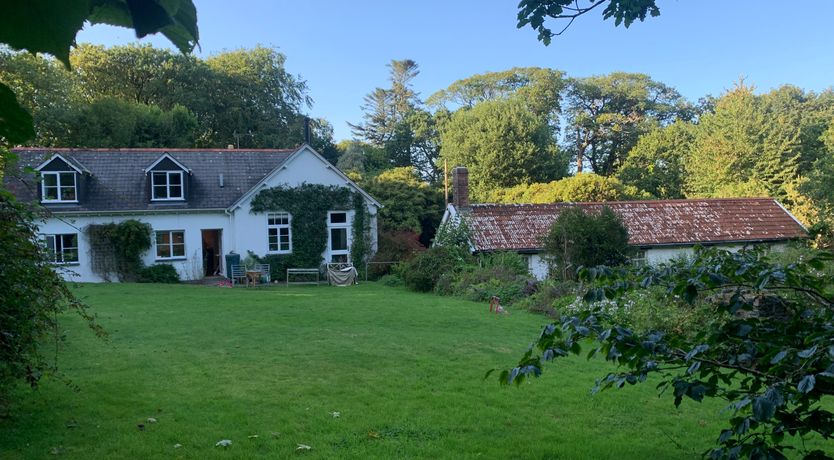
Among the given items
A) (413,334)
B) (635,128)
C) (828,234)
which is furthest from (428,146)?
(413,334)

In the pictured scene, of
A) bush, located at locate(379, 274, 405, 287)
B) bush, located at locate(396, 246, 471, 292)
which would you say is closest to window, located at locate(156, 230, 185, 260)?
bush, located at locate(379, 274, 405, 287)

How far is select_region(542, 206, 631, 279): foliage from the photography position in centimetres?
1912

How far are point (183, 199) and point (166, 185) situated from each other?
3.07 feet

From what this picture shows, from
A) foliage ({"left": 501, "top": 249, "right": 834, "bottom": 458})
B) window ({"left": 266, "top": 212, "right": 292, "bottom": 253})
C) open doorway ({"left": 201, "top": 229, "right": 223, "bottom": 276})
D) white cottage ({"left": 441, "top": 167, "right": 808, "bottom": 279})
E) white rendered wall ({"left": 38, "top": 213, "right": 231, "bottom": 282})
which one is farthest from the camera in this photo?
open doorway ({"left": 201, "top": 229, "right": 223, "bottom": 276})

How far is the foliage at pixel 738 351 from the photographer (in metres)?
2.54

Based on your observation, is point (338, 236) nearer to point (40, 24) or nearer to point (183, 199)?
point (183, 199)

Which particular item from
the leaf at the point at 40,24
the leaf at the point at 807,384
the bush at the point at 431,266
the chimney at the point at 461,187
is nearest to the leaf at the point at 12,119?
the leaf at the point at 40,24

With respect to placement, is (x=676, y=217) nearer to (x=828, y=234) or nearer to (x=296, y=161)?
(x=828, y=234)

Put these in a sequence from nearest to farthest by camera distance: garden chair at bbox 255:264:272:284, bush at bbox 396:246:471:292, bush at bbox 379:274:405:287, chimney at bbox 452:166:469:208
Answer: bush at bbox 396:246:471:292 < bush at bbox 379:274:405:287 < chimney at bbox 452:166:469:208 < garden chair at bbox 255:264:272:284

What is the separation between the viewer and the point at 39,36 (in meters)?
0.88

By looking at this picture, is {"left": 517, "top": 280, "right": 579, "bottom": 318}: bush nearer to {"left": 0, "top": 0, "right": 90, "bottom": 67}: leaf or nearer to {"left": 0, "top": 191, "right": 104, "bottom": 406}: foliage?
{"left": 0, "top": 191, "right": 104, "bottom": 406}: foliage

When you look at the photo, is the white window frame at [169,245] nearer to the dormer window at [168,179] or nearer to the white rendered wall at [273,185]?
the dormer window at [168,179]

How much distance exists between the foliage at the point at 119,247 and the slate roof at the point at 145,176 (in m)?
0.89

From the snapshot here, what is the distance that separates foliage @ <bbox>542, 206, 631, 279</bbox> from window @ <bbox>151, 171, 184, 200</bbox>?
16.9 meters
